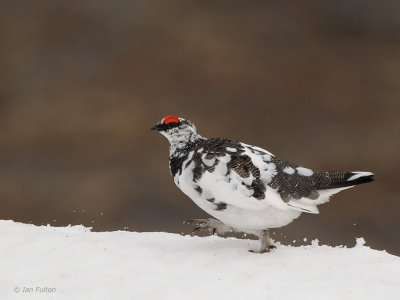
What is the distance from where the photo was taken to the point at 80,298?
3.77 metres

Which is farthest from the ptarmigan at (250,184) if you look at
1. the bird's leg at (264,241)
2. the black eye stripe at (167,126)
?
the black eye stripe at (167,126)

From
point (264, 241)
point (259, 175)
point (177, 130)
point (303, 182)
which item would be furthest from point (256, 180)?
point (177, 130)

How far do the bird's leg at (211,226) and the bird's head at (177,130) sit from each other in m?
0.66

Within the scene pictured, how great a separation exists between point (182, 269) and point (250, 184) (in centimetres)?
77

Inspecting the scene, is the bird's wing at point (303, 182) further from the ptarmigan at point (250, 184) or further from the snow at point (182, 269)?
the snow at point (182, 269)

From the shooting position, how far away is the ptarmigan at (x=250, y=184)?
4242 millimetres

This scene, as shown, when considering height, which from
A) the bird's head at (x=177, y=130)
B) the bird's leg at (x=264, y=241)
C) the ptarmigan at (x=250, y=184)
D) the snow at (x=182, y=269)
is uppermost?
the bird's head at (x=177, y=130)

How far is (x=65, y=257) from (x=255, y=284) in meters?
1.46

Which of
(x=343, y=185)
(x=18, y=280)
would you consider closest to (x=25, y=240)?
(x=18, y=280)

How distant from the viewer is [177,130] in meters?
4.60

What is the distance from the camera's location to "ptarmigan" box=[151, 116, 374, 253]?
424cm

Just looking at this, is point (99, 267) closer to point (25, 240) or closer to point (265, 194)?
point (25, 240)

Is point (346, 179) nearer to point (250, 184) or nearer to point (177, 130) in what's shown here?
point (250, 184)

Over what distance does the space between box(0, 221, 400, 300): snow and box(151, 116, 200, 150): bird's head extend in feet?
Result: 2.80
